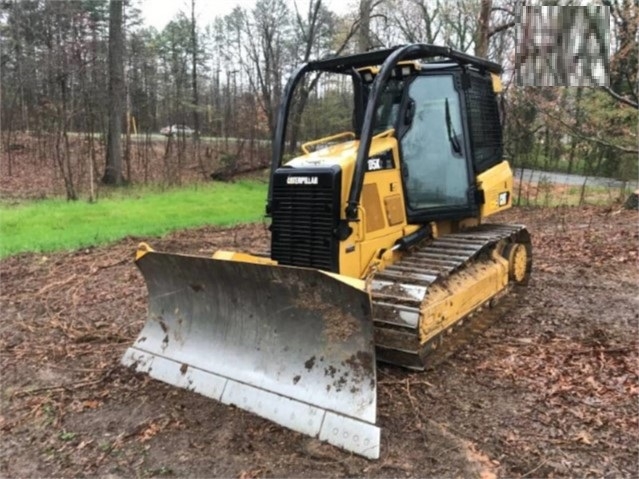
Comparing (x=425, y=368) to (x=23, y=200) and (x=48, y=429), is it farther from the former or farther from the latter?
(x=23, y=200)

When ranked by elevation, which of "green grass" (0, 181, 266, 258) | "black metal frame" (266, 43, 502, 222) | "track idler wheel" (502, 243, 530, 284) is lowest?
"green grass" (0, 181, 266, 258)

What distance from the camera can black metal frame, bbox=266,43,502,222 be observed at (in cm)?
402

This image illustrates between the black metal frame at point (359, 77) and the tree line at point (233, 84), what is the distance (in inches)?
258

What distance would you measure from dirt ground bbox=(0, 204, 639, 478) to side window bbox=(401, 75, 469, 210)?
1300 millimetres

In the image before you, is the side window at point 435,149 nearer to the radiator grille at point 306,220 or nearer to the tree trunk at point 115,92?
the radiator grille at point 306,220

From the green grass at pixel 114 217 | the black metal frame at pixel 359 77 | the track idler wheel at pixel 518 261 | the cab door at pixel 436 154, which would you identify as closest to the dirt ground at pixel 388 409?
the track idler wheel at pixel 518 261

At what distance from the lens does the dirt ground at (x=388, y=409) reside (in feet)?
10.3

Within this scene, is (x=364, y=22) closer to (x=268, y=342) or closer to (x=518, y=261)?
(x=518, y=261)

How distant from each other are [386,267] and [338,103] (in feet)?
71.4

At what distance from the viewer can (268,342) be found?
156 inches

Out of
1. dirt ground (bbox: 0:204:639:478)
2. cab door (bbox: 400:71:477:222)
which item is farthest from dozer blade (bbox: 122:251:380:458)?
cab door (bbox: 400:71:477:222)

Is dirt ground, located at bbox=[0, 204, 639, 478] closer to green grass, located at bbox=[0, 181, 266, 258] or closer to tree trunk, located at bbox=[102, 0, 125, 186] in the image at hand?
green grass, located at bbox=[0, 181, 266, 258]

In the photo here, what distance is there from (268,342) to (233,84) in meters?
27.9

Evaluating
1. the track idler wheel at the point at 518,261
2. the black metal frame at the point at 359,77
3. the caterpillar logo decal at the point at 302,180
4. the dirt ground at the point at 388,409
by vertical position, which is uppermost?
the black metal frame at the point at 359,77
